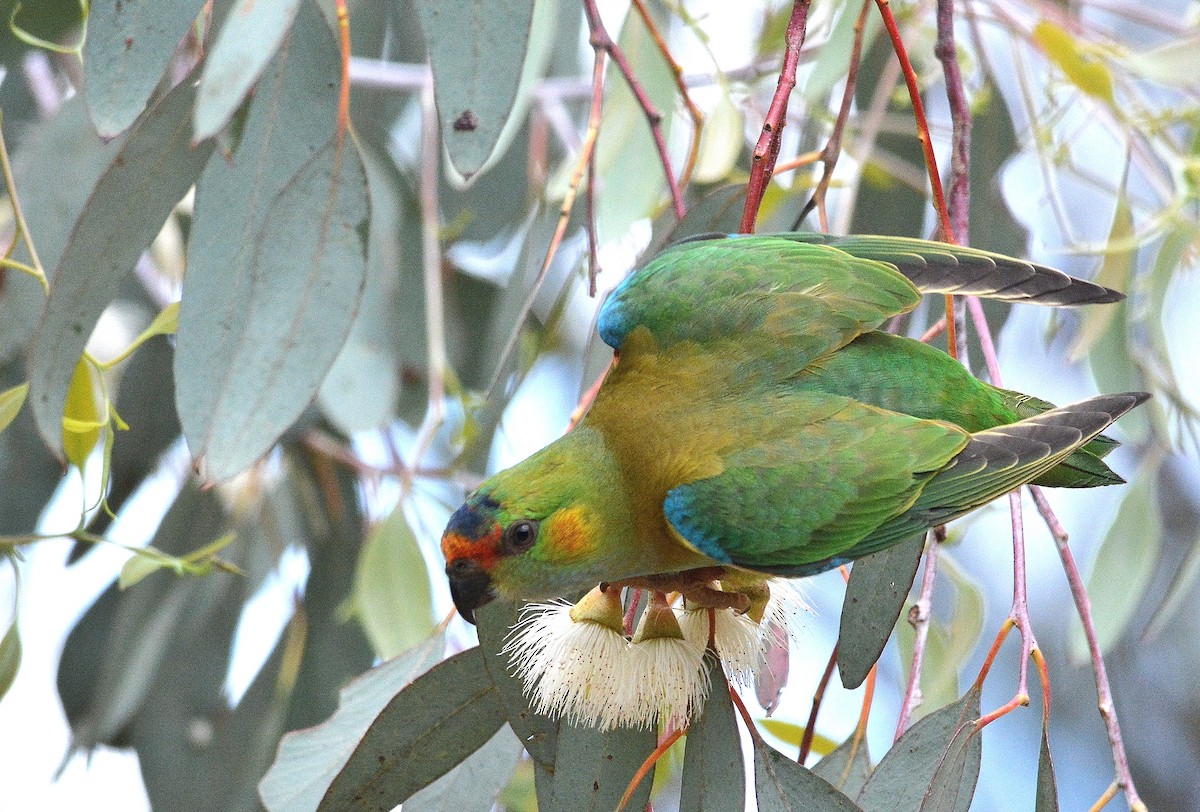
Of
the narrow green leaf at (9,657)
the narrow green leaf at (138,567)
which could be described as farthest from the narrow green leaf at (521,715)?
the narrow green leaf at (9,657)

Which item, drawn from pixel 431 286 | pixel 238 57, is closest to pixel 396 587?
pixel 431 286

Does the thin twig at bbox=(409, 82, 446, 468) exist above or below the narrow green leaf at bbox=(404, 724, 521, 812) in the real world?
above

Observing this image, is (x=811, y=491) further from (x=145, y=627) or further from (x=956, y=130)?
(x=145, y=627)

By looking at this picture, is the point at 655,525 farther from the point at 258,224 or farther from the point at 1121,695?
the point at 1121,695

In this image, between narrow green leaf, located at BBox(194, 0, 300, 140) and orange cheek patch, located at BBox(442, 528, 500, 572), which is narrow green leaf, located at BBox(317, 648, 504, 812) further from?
narrow green leaf, located at BBox(194, 0, 300, 140)

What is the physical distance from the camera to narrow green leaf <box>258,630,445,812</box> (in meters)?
1.52

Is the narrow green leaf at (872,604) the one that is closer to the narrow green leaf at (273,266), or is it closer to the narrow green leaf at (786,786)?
the narrow green leaf at (786,786)

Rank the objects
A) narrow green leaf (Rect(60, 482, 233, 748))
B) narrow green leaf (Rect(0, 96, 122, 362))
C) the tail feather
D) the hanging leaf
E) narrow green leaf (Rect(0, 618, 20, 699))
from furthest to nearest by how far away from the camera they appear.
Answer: narrow green leaf (Rect(60, 482, 233, 748)) < the hanging leaf < narrow green leaf (Rect(0, 96, 122, 362)) < narrow green leaf (Rect(0, 618, 20, 699)) < the tail feather

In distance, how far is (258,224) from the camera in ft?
5.02

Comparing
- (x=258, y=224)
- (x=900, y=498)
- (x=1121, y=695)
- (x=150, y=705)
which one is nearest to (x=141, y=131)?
(x=258, y=224)

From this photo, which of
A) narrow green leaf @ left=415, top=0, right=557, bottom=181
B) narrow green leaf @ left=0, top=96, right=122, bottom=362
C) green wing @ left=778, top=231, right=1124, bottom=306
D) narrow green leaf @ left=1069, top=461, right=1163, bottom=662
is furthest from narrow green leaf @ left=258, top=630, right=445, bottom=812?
narrow green leaf @ left=1069, top=461, right=1163, bottom=662

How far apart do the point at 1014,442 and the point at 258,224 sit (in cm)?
96

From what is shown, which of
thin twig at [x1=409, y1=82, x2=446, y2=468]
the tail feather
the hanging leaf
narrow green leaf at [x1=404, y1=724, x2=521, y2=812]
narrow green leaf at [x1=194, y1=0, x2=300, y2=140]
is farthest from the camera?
the hanging leaf

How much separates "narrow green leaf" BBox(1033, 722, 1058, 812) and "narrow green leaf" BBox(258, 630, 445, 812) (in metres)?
0.76
